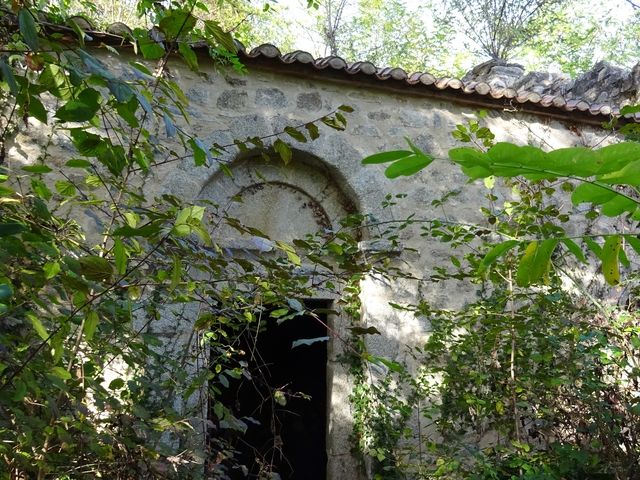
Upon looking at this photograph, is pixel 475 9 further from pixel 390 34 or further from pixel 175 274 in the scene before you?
pixel 175 274

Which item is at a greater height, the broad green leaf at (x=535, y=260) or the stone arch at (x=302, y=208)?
the stone arch at (x=302, y=208)

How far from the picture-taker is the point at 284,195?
5023 millimetres

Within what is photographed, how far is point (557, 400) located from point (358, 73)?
286 centimetres

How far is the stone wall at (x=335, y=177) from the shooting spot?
15.3ft

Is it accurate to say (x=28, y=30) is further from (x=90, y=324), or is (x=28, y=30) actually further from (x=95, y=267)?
(x=90, y=324)

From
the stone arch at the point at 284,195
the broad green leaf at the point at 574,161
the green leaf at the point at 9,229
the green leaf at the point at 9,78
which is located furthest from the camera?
the stone arch at the point at 284,195

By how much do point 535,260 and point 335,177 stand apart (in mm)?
4311

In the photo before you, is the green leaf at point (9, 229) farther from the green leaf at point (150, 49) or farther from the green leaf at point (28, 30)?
the green leaf at point (150, 49)

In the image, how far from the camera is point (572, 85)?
23.0 feet

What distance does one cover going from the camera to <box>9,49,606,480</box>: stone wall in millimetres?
4656

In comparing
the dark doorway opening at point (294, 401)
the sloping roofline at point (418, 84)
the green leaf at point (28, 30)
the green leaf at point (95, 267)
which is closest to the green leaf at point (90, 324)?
the green leaf at point (95, 267)

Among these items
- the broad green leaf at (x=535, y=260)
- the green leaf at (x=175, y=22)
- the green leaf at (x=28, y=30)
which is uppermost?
the green leaf at (x=175, y=22)

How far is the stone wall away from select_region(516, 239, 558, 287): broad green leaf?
151 inches

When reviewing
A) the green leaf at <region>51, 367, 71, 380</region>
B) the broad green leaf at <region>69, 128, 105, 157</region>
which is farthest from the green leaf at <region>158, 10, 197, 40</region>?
the green leaf at <region>51, 367, 71, 380</region>
